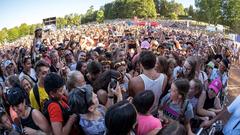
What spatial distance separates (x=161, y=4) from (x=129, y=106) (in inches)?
5043

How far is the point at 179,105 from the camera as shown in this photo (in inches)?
158

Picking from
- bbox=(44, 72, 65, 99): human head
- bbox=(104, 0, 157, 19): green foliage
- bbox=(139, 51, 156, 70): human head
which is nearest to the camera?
bbox=(44, 72, 65, 99): human head

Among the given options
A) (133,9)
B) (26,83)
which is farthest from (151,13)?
(26,83)

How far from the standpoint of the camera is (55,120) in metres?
3.33

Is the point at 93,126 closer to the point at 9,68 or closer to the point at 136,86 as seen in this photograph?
the point at 136,86

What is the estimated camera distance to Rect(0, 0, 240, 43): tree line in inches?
2635

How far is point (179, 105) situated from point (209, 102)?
3.66 feet

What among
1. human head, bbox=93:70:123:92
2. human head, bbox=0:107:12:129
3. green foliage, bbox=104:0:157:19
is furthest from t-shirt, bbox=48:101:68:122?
green foliage, bbox=104:0:157:19

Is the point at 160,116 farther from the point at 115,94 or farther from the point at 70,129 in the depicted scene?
the point at 70,129

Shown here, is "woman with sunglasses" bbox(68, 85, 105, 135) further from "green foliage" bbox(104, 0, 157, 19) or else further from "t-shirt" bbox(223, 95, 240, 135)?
"green foliage" bbox(104, 0, 157, 19)

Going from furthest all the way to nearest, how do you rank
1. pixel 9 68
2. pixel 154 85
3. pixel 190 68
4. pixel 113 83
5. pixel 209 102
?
pixel 9 68, pixel 190 68, pixel 209 102, pixel 154 85, pixel 113 83

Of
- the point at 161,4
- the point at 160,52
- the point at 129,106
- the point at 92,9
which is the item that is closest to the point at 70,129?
the point at 129,106

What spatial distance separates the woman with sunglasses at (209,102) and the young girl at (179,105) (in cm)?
75

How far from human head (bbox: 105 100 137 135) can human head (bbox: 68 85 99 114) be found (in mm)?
524
